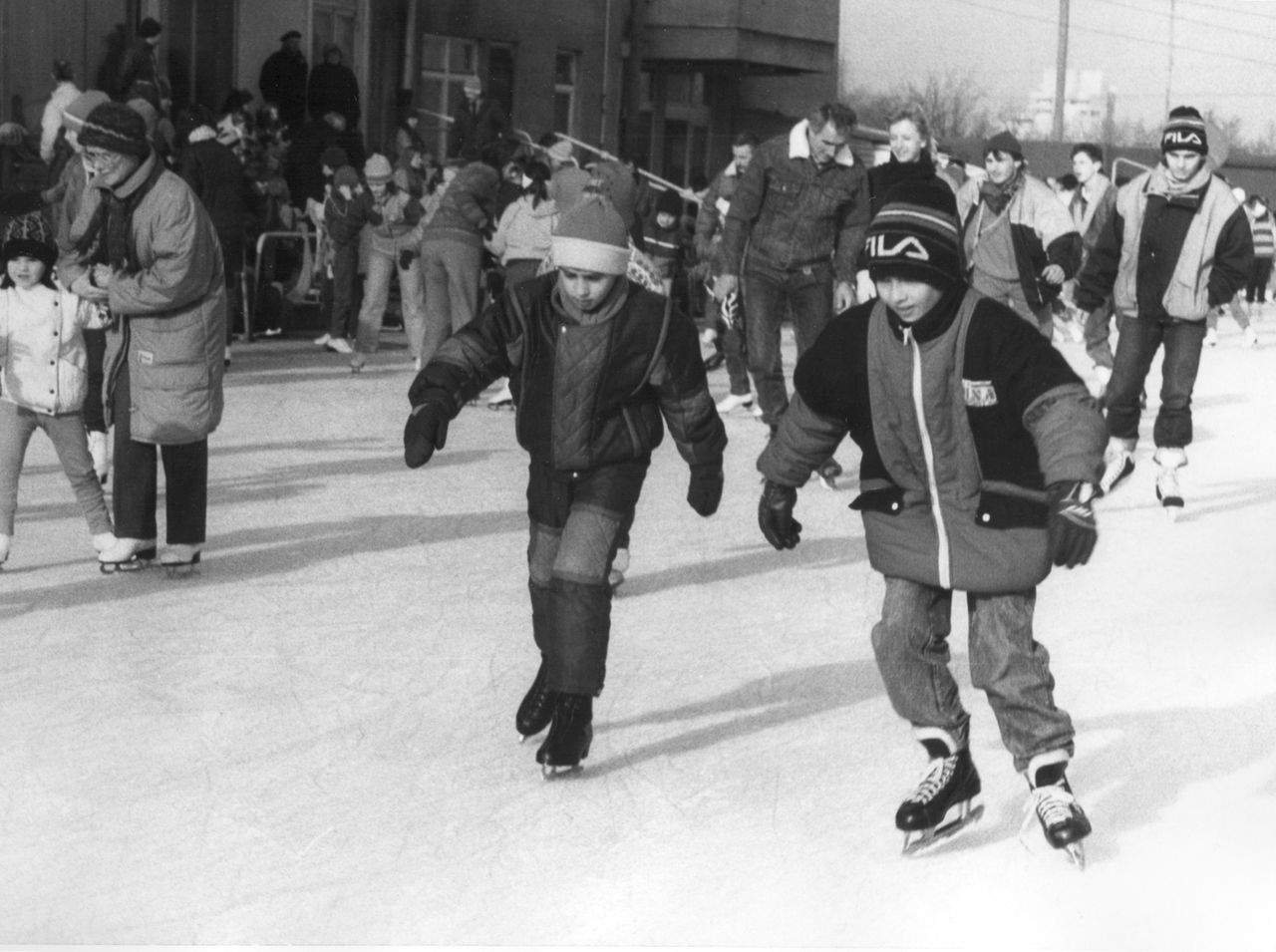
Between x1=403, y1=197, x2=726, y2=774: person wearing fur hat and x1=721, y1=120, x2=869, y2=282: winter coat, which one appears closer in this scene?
x1=403, y1=197, x2=726, y2=774: person wearing fur hat

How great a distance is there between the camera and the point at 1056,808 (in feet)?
16.4

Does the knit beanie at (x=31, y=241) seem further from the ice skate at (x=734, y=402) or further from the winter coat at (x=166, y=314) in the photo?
the ice skate at (x=734, y=402)

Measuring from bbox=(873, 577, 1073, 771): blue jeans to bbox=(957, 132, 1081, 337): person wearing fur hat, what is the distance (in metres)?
5.77

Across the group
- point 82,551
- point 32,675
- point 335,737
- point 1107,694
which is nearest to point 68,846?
point 335,737

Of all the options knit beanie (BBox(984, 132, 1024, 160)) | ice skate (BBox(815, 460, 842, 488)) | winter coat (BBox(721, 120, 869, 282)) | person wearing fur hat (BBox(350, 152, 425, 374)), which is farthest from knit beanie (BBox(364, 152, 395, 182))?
knit beanie (BBox(984, 132, 1024, 160))

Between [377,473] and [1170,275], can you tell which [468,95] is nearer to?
[377,473]

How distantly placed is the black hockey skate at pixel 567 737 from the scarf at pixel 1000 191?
5893mm

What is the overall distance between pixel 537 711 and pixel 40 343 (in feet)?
10.1

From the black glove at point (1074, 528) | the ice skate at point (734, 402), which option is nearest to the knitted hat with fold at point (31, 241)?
the black glove at point (1074, 528)

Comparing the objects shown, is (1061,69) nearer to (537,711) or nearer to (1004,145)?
(1004,145)

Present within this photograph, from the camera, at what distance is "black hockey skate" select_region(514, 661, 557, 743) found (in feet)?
19.7

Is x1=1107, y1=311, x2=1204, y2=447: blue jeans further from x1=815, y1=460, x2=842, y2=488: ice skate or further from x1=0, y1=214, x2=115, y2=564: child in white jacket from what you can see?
x1=0, y1=214, x2=115, y2=564: child in white jacket

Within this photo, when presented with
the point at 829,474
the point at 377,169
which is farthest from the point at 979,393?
the point at 377,169

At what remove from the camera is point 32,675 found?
6746 mm
